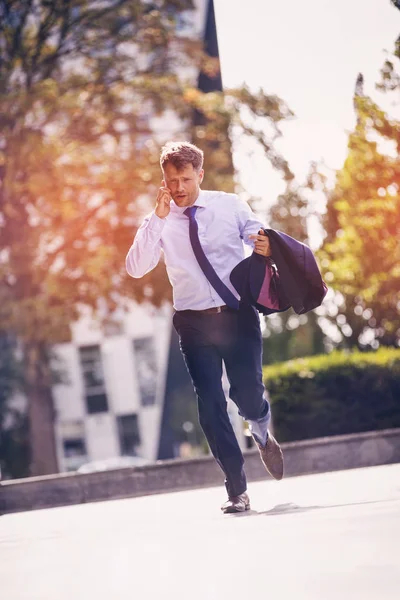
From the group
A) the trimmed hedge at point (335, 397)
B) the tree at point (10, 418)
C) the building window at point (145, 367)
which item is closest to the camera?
the trimmed hedge at point (335, 397)

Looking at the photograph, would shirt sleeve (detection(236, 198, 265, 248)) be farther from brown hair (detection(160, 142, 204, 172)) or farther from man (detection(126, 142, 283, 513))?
brown hair (detection(160, 142, 204, 172))

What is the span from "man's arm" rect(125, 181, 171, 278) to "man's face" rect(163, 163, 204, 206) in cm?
4

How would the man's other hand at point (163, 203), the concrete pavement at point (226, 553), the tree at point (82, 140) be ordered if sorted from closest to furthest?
1. the concrete pavement at point (226, 553)
2. the man's other hand at point (163, 203)
3. the tree at point (82, 140)

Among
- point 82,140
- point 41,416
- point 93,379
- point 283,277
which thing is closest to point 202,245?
point 283,277

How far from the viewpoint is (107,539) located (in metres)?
4.15

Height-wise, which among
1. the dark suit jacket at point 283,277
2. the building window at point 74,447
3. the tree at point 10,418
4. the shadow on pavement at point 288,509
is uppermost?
the dark suit jacket at point 283,277

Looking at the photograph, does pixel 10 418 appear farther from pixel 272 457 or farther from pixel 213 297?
pixel 213 297

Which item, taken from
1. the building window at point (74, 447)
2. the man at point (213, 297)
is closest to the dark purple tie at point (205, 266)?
the man at point (213, 297)

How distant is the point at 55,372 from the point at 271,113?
2617 centimetres

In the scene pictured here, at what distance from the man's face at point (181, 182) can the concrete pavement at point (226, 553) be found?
4.62 ft

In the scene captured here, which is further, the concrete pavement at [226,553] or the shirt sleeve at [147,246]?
the shirt sleeve at [147,246]

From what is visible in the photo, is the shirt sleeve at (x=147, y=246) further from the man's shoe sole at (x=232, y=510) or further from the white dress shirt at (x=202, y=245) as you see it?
the man's shoe sole at (x=232, y=510)

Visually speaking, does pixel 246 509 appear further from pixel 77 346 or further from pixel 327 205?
pixel 77 346

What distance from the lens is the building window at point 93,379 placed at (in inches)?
1822
